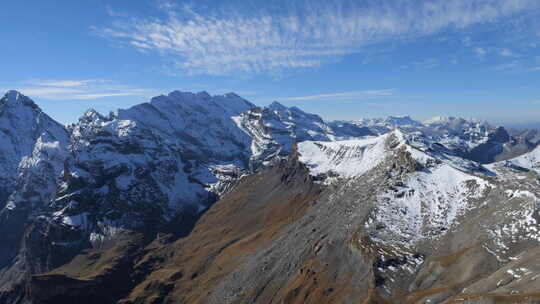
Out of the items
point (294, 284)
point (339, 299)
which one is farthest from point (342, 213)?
point (339, 299)

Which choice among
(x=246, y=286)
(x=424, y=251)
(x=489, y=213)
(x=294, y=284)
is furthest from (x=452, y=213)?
(x=246, y=286)

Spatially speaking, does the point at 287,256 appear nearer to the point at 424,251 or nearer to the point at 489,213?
the point at 424,251

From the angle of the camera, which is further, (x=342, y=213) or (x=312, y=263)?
(x=342, y=213)

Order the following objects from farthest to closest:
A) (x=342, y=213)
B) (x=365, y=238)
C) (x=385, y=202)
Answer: (x=342, y=213), (x=385, y=202), (x=365, y=238)

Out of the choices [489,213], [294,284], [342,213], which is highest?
[489,213]

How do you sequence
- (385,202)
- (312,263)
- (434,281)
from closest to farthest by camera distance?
1. (434,281)
2. (312,263)
3. (385,202)

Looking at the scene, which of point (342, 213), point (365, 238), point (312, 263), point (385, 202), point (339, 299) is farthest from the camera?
point (342, 213)

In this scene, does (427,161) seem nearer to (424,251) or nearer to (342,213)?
(342,213)

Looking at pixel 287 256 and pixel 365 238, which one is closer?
pixel 365 238

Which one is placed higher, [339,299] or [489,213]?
[489,213]
